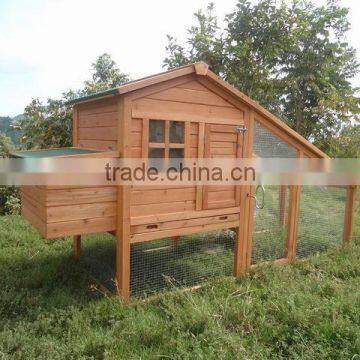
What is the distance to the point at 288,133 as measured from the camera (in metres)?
5.07

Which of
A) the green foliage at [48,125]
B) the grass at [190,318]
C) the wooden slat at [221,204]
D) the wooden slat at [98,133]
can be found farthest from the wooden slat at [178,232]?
the green foliage at [48,125]

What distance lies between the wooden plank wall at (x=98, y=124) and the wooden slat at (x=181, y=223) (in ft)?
3.08

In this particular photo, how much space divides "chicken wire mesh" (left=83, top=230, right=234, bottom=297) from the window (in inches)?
58.0

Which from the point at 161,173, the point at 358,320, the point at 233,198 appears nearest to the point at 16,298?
the point at 161,173

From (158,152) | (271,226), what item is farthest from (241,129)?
(271,226)

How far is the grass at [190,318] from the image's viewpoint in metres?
3.07

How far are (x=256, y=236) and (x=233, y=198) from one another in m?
0.76

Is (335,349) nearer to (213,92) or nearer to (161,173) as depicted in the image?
(161,173)

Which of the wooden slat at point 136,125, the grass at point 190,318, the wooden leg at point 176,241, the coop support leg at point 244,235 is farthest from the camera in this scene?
the wooden leg at point 176,241

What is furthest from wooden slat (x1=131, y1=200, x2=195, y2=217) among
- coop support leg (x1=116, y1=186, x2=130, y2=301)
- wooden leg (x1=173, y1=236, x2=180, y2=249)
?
wooden leg (x1=173, y1=236, x2=180, y2=249)

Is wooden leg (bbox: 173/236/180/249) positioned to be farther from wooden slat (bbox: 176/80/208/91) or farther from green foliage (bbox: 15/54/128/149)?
green foliage (bbox: 15/54/128/149)

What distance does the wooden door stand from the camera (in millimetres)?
4363

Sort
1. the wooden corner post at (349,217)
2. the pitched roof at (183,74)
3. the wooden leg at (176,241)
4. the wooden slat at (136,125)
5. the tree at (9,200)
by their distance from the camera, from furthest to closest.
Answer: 1. the tree at (9,200)
2. the wooden corner post at (349,217)
3. the wooden leg at (176,241)
4. the wooden slat at (136,125)
5. the pitched roof at (183,74)

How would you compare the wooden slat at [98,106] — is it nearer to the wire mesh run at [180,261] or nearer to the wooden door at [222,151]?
the wooden door at [222,151]
